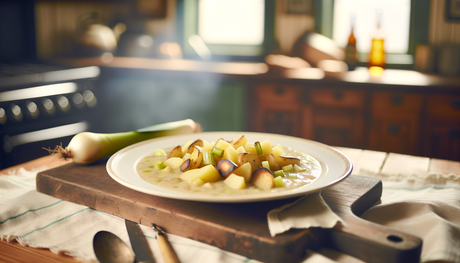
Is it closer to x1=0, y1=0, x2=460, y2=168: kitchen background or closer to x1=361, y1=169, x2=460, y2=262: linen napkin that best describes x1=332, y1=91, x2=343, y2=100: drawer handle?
x1=0, y1=0, x2=460, y2=168: kitchen background

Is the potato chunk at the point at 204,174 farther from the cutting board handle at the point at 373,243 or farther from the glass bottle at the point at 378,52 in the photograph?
the glass bottle at the point at 378,52

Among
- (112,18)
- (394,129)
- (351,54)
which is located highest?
(112,18)

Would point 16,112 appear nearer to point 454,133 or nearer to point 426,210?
point 426,210

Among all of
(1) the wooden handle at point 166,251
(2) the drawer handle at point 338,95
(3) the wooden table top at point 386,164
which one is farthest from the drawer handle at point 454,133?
(1) the wooden handle at point 166,251

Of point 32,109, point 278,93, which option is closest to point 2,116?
point 32,109

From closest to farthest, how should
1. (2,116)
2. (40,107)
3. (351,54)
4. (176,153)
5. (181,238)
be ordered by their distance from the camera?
(181,238), (176,153), (2,116), (40,107), (351,54)

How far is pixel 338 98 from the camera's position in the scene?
264cm

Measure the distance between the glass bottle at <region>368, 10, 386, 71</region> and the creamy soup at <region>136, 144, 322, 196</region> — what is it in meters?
2.34

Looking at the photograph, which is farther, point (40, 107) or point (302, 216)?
point (40, 107)

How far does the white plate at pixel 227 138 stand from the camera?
755 millimetres

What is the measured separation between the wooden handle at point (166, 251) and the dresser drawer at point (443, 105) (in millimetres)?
2175

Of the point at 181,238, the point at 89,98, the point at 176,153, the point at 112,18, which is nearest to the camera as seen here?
the point at 181,238

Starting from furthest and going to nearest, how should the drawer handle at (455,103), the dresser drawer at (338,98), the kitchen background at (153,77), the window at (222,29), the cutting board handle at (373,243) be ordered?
the window at (222,29) → the dresser drawer at (338,98) → the kitchen background at (153,77) → the drawer handle at (455,103) → the cutting board handle at (373,243)

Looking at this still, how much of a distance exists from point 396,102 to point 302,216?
1986mm
